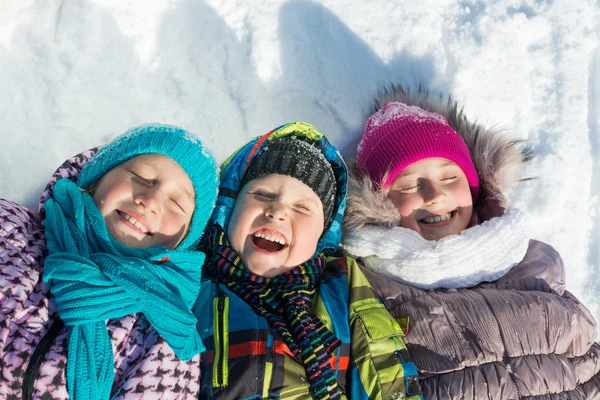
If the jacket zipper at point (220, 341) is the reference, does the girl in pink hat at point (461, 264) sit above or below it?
above

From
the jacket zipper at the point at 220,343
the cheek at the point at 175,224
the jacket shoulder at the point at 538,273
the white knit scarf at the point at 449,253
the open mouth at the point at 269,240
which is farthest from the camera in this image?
the jacket shoulder at the point at 538,273

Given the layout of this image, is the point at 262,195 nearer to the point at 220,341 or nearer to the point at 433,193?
the point at 220,341

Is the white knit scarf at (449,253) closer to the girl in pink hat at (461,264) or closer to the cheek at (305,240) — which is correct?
the girl in pink hat at (461,264)

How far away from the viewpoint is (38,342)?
1.61m

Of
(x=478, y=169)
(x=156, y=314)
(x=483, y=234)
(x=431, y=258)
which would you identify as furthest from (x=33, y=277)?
(x=478, y=169)

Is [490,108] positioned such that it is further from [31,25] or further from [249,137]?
[31,25]

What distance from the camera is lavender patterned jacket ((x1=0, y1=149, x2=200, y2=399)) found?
1554 millimetres

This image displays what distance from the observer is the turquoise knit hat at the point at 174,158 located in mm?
2008

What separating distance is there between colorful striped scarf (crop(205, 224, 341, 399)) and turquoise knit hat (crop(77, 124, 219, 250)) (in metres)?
0.15

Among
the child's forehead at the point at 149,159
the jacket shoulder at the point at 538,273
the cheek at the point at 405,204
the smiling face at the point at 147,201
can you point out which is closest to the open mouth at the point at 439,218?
the cheek at the point at 405,204

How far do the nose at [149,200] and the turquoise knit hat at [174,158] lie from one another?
199 mm

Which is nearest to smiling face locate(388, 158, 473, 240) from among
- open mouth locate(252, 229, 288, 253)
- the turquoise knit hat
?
open mouth locate(252, 229, 288, 253)

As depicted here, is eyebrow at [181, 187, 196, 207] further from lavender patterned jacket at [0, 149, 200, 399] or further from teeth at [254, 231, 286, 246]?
lavender patterned jacket at [0, 149, 200, 399]

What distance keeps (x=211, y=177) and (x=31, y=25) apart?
130 cm
